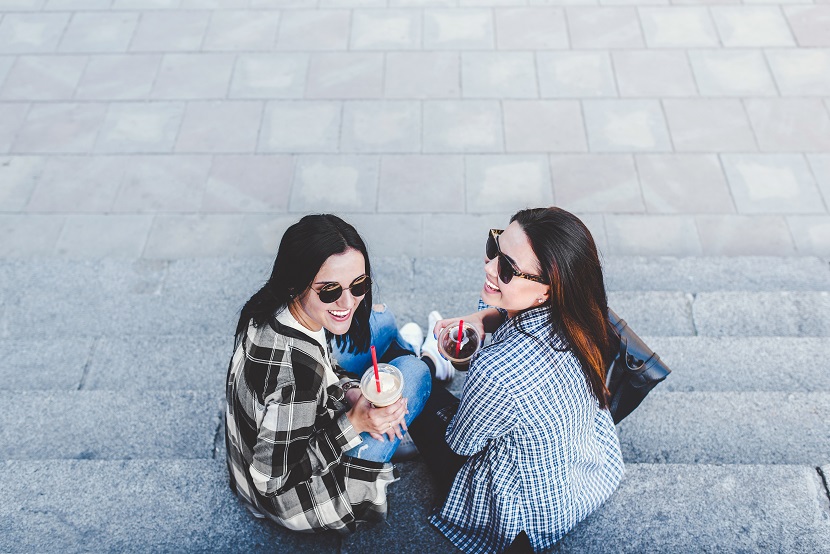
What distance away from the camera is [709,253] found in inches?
210

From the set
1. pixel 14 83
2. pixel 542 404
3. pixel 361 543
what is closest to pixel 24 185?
pixel 14 83

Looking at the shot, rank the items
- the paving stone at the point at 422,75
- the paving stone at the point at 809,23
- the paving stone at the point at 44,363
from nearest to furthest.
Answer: the paving stone at the point at 44,363 → the paving stone at the point at 422,75 → the paving stone at the point at 809,23

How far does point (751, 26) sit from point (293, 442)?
6.53m

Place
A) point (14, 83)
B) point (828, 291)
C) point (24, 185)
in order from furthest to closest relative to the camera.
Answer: point (14, 83)
point (24, 185)
point (828, 291)

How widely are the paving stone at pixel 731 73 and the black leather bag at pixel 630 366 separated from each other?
4.29 metres

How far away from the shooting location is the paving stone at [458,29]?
6.66 metres

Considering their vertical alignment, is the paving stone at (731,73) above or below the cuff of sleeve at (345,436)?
below

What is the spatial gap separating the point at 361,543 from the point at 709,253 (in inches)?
151

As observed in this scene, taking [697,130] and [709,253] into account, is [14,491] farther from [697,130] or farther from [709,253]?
[697,130]

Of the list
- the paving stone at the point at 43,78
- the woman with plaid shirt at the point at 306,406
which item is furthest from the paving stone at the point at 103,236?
the woman with plaid shirt at the point at 306,406

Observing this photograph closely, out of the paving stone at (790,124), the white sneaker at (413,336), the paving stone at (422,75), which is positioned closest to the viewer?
the white sneaker at (413,336)

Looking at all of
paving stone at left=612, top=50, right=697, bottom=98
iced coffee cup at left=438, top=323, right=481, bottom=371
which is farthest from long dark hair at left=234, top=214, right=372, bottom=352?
paving stone at left=612, top=50, right=697, bottom=98

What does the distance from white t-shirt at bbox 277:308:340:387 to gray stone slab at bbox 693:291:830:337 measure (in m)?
2.56

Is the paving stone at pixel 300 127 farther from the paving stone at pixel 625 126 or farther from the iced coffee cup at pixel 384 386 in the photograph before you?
the iced coffee cup at pixel 384 386
